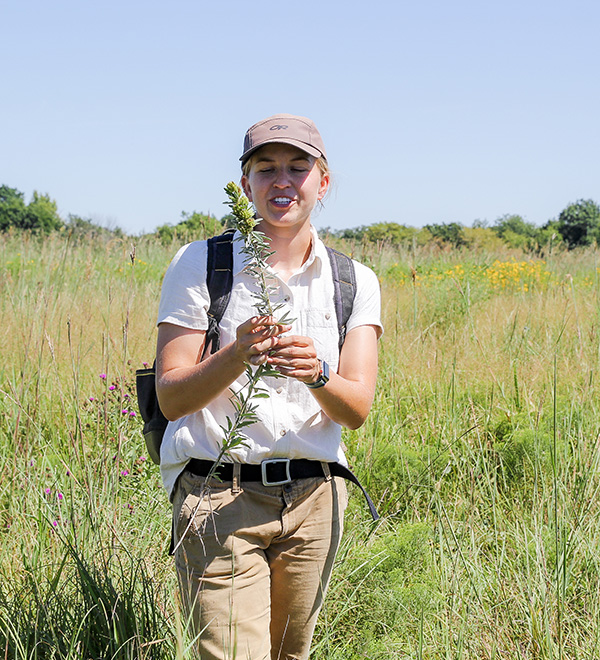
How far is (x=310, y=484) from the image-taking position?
1.81 metres

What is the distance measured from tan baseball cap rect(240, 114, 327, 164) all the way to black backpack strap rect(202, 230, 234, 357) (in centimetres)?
26

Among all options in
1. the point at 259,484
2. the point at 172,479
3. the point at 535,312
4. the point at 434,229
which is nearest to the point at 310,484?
the point at 259,484

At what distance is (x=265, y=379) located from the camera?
1.76 metres

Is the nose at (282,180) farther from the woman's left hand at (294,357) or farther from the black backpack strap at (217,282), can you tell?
the woman's left hand at (294,357)

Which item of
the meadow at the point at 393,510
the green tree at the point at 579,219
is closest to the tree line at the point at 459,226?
the green tree at the point at 579,219

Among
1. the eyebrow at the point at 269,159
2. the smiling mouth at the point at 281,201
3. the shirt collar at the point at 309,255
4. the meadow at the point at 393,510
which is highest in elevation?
the eyebrow at the point at 269,159

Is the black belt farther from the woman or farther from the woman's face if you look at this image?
the woman's face

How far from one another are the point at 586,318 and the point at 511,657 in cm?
388

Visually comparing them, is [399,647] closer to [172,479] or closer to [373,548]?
[373,548]

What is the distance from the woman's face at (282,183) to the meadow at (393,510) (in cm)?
59

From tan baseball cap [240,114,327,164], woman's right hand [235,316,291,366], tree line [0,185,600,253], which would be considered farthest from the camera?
tree line [0,185,600,253]

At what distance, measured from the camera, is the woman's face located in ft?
5.79

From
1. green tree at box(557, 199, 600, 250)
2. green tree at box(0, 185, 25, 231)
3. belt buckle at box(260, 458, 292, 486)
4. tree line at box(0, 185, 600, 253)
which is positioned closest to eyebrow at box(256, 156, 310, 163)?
belt buckle at box(260, 458, 292, 486)

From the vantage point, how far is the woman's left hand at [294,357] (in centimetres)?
150
